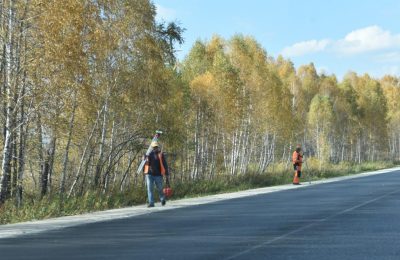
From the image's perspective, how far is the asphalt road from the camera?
820 cm

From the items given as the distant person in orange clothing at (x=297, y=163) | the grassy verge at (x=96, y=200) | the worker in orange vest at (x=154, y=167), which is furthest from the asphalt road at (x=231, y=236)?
the distant person in orange clothing at (x=297, y=163)

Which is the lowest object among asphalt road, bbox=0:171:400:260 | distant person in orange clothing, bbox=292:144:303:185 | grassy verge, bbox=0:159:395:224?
asphalt road, bbox=0:171:400:260

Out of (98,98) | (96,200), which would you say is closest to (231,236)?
(96,200)

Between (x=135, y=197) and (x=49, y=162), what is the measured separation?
309 cm

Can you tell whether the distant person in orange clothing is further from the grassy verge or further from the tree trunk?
the tree trunk

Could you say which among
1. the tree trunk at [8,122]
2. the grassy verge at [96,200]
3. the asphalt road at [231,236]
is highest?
the tree trunk at [8,122]

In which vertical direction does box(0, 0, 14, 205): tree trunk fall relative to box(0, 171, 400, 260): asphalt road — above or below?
above

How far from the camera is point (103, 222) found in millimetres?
12531

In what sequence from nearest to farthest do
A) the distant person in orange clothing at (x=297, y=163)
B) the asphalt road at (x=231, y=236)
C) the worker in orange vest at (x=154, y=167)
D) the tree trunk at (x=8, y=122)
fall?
1. the asphalt road at (x=231, y=236)
2. the tree trunk at (x=8, y=122)
3. the worker in orange vest at (x=154, y=167)
4. the distant person in orange clothing at (x=297, y=163)

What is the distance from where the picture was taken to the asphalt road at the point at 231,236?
820 centimetres

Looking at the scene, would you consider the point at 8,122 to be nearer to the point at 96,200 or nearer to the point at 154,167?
the point at 96,200

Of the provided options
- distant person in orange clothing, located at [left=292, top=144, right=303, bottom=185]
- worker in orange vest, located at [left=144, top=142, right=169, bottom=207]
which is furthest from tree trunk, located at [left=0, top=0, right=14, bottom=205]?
distant person in orange clothing, located at [left=292, top=144, right=303, bottom=185]

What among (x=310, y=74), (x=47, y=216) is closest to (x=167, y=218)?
(x=47, y=216)

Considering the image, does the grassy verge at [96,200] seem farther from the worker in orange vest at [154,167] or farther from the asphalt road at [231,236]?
the asphalt road at [231,236]
